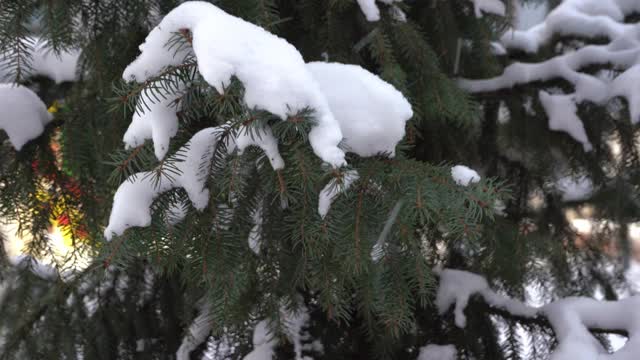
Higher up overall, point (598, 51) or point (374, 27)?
point (374, 27)

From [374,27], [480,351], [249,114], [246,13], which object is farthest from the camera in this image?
[480,351]

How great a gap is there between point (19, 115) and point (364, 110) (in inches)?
32.0

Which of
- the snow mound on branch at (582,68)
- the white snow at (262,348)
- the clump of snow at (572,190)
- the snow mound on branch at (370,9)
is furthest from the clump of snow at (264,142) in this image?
the clump of snow at (572,190)

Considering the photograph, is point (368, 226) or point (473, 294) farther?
point (473, 294)

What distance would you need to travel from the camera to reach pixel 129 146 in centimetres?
73

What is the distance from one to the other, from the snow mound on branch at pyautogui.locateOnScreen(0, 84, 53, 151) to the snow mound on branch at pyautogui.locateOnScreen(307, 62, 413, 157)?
725mm

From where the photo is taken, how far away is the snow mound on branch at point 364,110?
0.71 meters

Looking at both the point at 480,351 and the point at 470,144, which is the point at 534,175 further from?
the point at 480,351

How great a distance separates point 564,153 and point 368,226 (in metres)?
1.11

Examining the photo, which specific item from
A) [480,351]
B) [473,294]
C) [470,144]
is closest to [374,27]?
[470,144]

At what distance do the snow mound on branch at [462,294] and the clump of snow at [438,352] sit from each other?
0.07 metres

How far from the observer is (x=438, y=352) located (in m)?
1.32

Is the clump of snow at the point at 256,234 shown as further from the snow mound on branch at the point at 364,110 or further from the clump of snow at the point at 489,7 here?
the clump of snow at the point at 489,7

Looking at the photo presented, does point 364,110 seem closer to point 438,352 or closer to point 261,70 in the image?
point 261,70
